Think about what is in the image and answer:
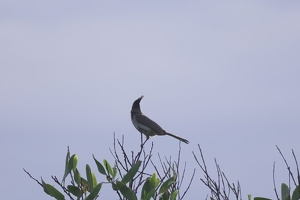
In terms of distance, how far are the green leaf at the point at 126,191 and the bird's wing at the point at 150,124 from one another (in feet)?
30.8

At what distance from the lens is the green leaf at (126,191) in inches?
173

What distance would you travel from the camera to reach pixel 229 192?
16.5 feet

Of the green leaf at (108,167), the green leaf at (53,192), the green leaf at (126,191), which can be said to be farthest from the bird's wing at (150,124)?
the green leaf at (126,191)

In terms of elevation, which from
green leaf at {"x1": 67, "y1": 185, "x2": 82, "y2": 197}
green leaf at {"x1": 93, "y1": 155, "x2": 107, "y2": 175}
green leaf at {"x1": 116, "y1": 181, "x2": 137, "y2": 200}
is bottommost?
green leaf at {"x1": 116, "y1": 181, "x2": 137, "y2": 200}

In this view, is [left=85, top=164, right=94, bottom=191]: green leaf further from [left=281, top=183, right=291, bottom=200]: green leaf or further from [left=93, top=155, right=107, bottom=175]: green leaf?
[left=281, top=183, right=291, bottom=200]: green leaf

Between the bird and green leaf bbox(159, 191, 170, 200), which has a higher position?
the bird

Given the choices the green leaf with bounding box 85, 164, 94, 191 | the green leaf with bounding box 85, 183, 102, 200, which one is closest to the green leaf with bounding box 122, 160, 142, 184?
the green leaf with bounding box 85, 183, 102, 200

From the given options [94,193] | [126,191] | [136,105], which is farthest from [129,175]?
[136,105]

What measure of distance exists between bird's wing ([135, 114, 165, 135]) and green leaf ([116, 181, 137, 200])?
30.8ft

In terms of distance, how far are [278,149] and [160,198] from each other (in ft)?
3.26

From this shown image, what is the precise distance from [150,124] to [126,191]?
31.2 feet

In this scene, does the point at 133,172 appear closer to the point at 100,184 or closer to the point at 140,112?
the point at 100,184

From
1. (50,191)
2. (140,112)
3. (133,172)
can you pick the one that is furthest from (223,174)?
(140,112)

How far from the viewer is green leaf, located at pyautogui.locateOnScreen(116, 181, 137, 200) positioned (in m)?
4.39
